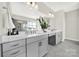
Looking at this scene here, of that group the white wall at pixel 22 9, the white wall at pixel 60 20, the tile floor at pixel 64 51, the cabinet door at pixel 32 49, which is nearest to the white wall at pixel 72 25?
the white wall at pixel 60 20

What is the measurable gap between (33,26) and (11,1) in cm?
132

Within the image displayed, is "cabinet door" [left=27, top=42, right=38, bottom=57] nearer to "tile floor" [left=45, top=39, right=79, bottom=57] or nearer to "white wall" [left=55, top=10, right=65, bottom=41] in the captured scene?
"tile floor" [left=45, top=39, right=79, bottom=57]

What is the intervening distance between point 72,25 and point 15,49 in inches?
236

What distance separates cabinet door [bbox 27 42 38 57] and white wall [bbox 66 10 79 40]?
196 inches

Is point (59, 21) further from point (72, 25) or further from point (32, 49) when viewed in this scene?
point (32, 49)

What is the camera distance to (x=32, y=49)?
7.42ft

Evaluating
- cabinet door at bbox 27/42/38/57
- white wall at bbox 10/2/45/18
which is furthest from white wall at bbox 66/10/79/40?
cabinet door at bbox 27/42/38/57

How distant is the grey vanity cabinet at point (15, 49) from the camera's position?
150cm

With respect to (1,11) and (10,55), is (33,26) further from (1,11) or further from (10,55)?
(10,55)

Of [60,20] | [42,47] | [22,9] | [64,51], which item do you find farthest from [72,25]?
[22,9]

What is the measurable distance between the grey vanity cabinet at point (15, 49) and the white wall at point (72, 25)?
557 centimetres

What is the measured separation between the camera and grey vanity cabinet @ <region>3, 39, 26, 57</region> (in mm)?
1503

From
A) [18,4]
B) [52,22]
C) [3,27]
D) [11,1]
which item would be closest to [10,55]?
[3,27]

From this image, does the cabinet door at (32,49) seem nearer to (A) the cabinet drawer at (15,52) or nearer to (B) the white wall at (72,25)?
(A) the cabinet drawer at (15,52)
